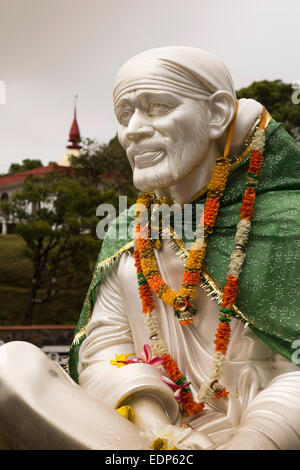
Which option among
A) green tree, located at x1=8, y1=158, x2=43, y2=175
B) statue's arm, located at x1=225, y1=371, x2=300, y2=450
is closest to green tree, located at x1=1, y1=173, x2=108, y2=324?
green tree, located at x1=8, y1=158, x2=43, y2=175

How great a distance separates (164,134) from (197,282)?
52 cm

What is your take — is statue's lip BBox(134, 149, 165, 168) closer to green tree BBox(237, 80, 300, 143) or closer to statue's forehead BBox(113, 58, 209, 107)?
statue's forehead BBox(113, 58, 209, 107)

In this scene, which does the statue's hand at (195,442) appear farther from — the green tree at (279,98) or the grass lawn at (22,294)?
the green tree at (279,98)

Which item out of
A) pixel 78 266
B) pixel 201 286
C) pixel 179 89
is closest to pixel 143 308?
pixel 201 286

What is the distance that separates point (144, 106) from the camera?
199 centimetres

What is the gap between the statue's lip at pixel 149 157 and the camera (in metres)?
1.99

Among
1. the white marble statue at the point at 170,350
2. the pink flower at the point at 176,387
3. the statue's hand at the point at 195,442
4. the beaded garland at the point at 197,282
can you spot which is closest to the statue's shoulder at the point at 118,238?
the white marble statue at the point at 170,350

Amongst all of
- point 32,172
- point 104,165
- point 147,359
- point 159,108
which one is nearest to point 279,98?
point 104,165

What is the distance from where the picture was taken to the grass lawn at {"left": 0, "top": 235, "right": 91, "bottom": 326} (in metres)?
9.05

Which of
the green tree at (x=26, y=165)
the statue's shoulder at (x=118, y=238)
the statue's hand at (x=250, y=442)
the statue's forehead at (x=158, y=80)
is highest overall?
the statue's forehead at (x=158, y=80)

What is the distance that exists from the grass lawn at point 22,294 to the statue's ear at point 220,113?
23.9ft
